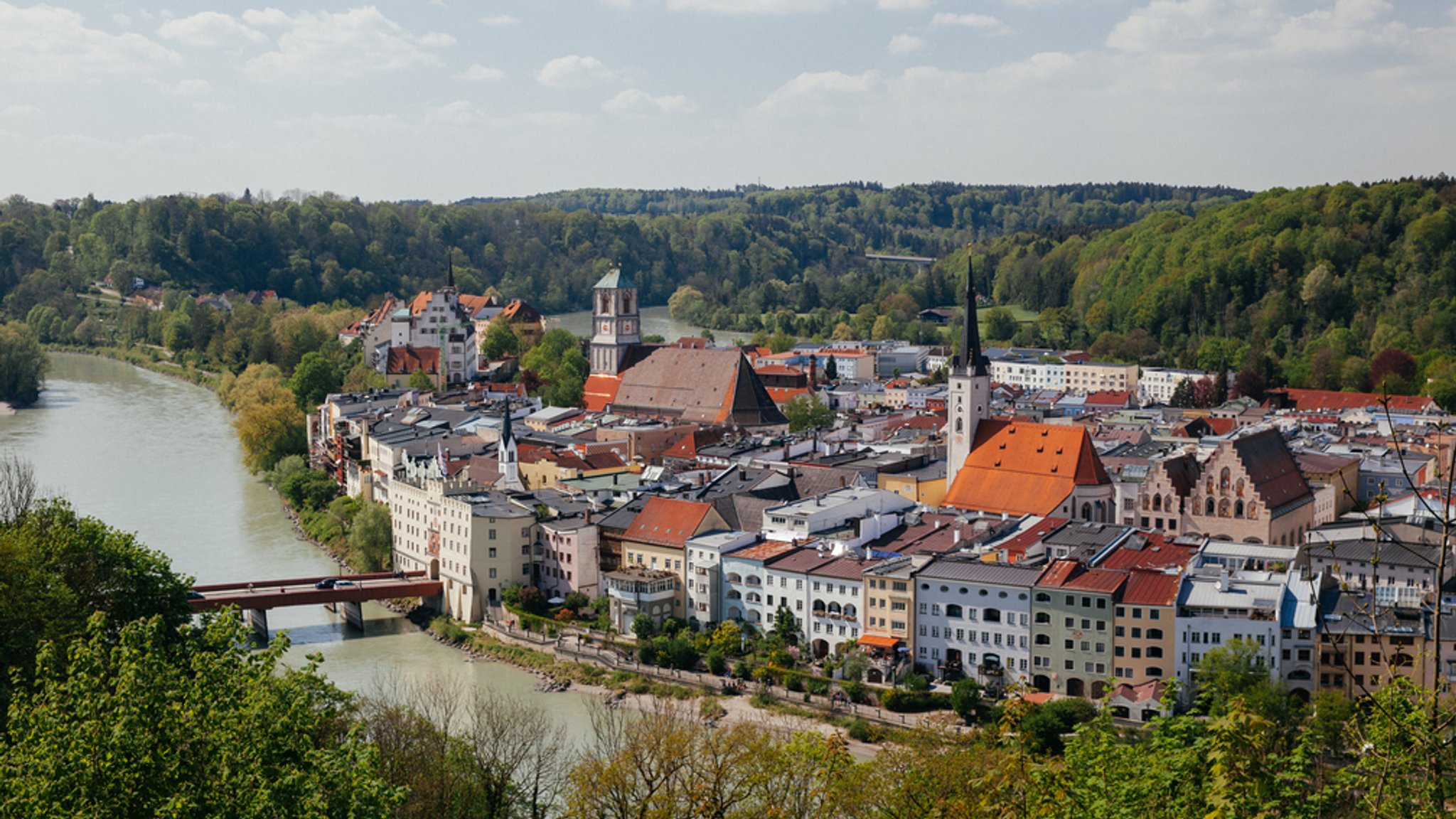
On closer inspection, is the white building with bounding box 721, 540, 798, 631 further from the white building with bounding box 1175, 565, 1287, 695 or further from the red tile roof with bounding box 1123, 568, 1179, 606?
the white building with bounding box 1175, 565, 1287, 695

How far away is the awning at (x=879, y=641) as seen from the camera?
17.1 metres

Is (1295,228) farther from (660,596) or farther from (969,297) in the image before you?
(660,596)

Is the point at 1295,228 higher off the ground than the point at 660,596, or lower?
higher

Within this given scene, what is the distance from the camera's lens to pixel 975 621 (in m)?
16.9

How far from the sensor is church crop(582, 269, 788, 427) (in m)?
31.9

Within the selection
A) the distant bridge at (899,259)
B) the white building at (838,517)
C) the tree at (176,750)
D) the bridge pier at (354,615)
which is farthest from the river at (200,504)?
the distant bridge at (899,259)

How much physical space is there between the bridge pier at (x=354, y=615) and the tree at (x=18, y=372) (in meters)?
24.8

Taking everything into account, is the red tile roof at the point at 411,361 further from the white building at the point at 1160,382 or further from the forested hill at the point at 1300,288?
the forested hill at the point at 1300,288

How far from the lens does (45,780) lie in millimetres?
7219

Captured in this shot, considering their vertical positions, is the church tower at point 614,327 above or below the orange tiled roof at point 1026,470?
above

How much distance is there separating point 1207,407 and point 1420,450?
10370 millimetres

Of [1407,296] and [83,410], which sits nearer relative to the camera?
[83,410]

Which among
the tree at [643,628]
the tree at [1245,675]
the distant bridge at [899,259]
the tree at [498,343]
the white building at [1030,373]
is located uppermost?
the distant bridge at [899,259]

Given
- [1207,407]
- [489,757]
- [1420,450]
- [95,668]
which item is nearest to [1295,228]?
[1207,407]
